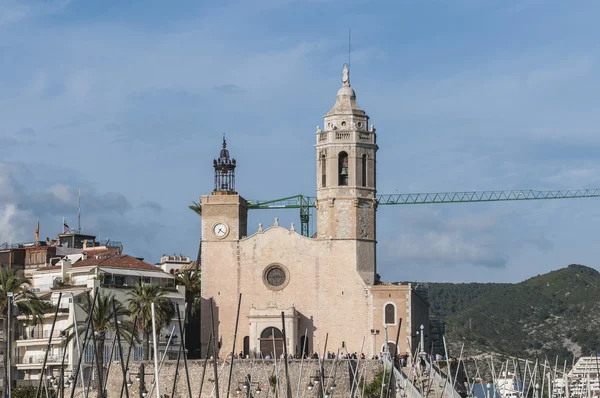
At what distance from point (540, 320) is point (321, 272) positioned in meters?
103

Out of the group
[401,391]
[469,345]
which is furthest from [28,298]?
[469,345]

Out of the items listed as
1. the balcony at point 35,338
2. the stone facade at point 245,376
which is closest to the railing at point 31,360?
the balcony at point 35,338

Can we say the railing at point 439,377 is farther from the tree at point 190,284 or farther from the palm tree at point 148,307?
the tree at point 190,284

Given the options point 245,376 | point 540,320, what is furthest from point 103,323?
point 540,320

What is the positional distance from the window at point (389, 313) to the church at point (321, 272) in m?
0.06

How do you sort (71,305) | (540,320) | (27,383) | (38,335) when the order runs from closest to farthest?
(71,305), (27,383), (38,335), (540,320)

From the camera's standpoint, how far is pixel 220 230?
87.6 metres

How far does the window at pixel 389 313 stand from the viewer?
8350 cm

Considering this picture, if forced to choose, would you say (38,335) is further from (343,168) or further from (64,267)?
(343,168)

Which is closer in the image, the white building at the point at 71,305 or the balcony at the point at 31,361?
the white building at the point at 71,305

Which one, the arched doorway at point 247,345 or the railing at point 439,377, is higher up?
the arched doorway at point 247,345

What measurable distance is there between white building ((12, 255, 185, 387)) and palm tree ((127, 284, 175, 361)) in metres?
1.23

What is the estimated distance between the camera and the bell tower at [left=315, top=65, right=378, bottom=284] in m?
85.9

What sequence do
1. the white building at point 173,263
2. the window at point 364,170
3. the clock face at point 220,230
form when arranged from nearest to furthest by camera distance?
the window at point 364,170, the clock face at point 220,230, the white building at point 173,263
